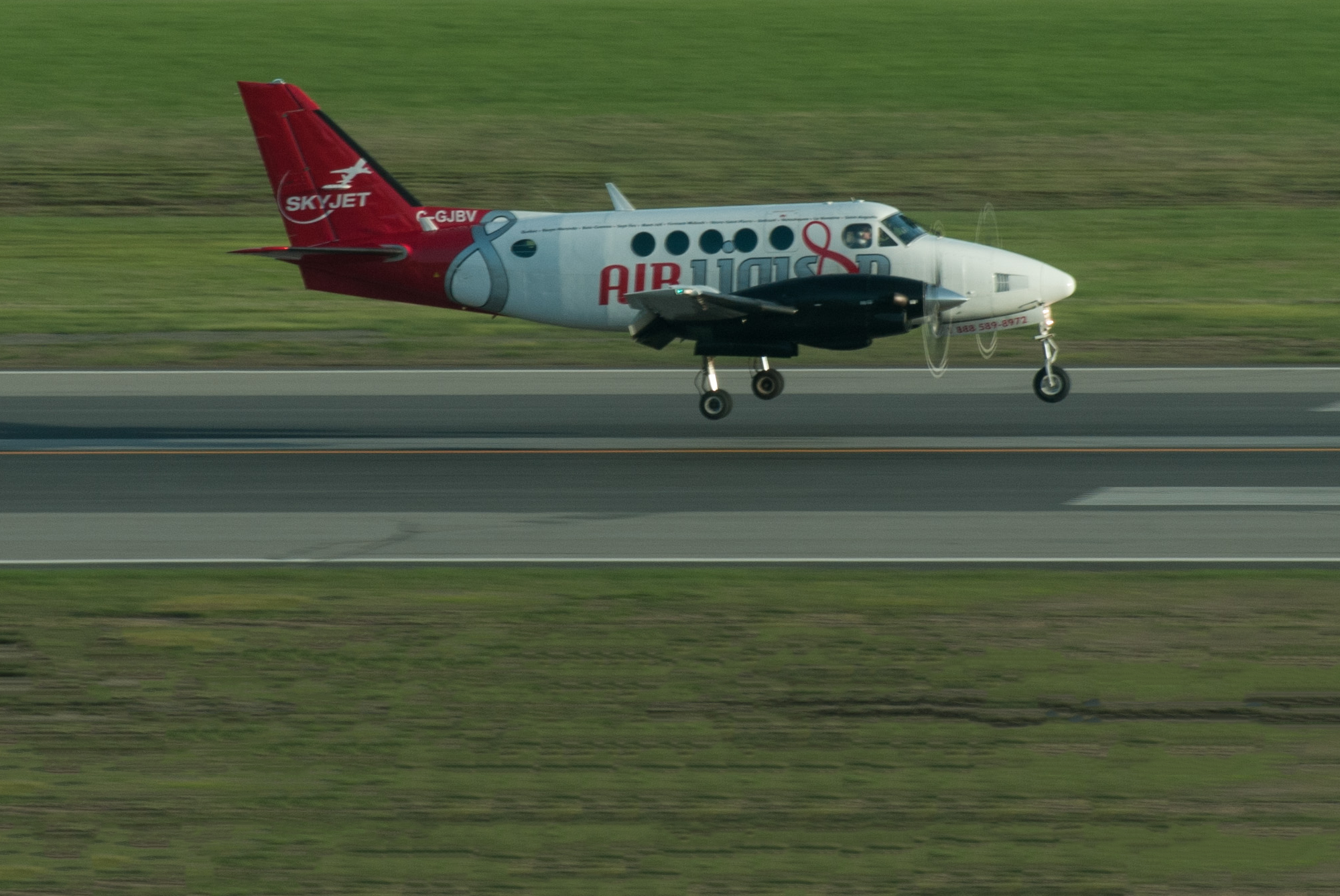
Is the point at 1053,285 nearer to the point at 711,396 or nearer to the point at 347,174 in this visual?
the point at 711,396

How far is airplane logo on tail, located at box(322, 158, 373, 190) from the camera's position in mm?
20328

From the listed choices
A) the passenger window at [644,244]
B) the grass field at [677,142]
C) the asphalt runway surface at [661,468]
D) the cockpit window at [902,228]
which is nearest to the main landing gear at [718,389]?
the asphalt runway surface at [661,468]

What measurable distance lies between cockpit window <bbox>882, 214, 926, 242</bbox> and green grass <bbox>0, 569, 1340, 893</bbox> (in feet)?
23.1

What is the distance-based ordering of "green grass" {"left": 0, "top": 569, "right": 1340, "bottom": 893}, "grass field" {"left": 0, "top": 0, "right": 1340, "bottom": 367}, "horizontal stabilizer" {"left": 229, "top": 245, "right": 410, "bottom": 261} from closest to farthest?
"green grass" {"left": 0, "top": 569, "right": 1340, "bottom": 893}
"horizontal stabilizer" {"left": 229, "top": 245, "right": 410, "bottom": 261}
"grass field" {"left": 0, "top": 0, "right": 1340, "bottom": 367}

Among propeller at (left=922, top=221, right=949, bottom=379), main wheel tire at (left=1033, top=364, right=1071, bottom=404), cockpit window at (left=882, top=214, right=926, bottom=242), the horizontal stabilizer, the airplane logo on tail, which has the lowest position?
main wheel tire at (left=1033, top=364, right=1071, bottom=404)

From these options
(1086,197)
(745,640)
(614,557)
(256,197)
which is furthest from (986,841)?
(256,197)

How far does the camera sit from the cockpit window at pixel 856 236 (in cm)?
1884

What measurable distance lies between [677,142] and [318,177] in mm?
21064

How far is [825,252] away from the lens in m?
18.9

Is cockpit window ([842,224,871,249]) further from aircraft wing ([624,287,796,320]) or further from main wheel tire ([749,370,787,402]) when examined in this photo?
main wheel tire ([749,370,787,402])

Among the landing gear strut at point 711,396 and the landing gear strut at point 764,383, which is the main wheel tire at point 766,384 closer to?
the landing gear strut at point 764,383

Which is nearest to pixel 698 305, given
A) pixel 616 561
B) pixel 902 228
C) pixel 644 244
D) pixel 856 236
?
pixel 644 244

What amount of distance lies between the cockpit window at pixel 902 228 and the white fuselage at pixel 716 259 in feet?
0.12

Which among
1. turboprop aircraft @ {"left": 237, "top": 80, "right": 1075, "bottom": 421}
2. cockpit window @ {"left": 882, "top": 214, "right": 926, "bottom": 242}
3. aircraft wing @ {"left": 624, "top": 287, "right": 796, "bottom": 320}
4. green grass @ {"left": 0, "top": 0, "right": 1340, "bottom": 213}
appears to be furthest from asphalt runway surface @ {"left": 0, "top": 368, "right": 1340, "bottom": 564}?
Answer: green grass @ {"left": 0, "top": 0, "right": 1340, "bottom": 213}
